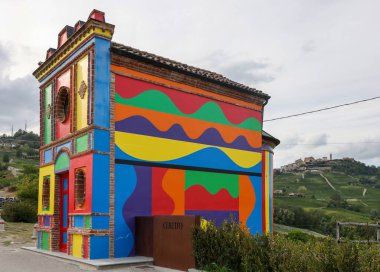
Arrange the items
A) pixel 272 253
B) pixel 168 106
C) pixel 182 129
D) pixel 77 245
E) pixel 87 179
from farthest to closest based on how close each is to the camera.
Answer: pixel 182 129, pixel 168 106, pixel 77 245, pixel 87 179, pixel 272 253

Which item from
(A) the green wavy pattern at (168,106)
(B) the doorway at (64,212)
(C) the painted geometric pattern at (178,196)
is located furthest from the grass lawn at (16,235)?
(A) the green wavy pattern at (168,106)

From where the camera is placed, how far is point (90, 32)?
12.9m

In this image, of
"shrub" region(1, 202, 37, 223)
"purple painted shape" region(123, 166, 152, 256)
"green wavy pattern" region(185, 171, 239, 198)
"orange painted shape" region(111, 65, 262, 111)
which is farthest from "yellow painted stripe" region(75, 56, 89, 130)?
"shrub" region(1, 202, 37, 223)

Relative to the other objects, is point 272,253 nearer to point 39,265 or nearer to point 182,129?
point 39,265

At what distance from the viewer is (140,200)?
13.3 meters

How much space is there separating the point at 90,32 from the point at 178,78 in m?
3.51

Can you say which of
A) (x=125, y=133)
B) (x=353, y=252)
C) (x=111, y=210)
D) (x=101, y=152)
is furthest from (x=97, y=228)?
(x=353, y=252)

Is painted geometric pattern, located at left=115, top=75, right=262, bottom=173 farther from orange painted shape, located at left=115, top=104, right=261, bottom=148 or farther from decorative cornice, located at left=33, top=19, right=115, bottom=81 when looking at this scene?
decorative cornice, located at left=33, top=19, right=115, bottom=81

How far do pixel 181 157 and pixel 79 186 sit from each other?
3.62 metres

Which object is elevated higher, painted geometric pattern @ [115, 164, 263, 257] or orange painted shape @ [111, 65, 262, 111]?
orange painted shape @ [111, 65, 262, 111]

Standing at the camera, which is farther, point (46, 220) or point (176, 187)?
point (46, 220)

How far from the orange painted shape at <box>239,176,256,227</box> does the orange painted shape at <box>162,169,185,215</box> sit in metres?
3.11

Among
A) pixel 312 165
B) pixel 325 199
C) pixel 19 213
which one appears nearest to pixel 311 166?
pixel 312 165

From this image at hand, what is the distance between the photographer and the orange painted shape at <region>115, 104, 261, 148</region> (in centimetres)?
1337
